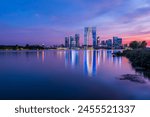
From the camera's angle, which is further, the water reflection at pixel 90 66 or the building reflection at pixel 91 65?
the building reflection at pixel 91 65

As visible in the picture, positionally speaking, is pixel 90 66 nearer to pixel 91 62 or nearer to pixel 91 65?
pixel 91 65

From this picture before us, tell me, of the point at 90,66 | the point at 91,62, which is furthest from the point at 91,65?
the point at 91,62

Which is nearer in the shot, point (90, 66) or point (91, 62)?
point (90, 66)

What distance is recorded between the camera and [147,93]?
35.0 ft

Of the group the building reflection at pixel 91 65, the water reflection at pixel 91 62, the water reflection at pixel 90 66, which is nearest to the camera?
the water reflection at pixel 90 66

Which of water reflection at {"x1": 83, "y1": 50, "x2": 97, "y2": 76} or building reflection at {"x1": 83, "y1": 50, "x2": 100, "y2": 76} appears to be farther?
building reflection at {"x1": 83, "y1": 50, "x2": 100, "y2": 76}

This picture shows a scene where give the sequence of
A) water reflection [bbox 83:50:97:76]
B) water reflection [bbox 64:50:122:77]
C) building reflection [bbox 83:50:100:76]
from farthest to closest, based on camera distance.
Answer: water reflection [bbox 64:50:122:77], building reflection [bbox 83:50:100:76], water reflection [bbox 83:50:97:76]

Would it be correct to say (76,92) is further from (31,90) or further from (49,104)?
(49,104)

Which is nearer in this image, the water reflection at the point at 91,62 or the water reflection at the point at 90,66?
the water reflection at the point at 90,66

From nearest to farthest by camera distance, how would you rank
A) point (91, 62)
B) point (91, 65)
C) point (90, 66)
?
point (90, 66)
point (91, 65)
point (91, 62)

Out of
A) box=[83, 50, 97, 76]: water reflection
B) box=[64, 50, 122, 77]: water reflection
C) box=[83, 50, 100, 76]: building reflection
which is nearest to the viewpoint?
box=[83, 50, 97, 76]: water reflection

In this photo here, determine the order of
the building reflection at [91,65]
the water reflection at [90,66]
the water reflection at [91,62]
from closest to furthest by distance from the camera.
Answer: the water reflection at [90,66], the building reflection at [91,65], the water reflection at [91,62]

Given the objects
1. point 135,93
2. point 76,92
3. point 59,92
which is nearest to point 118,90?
point 135,93

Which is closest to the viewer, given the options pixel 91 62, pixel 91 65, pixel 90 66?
pixel 90 66
